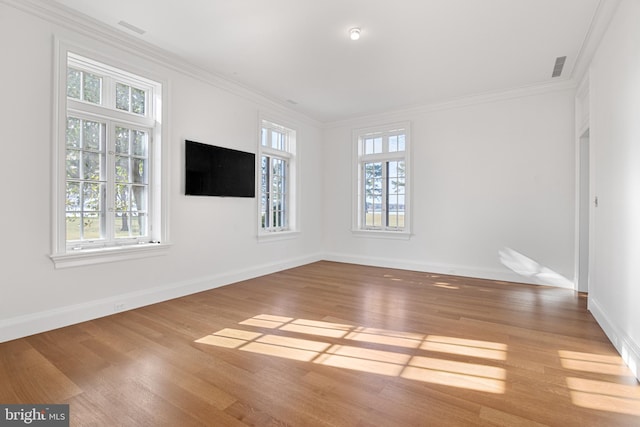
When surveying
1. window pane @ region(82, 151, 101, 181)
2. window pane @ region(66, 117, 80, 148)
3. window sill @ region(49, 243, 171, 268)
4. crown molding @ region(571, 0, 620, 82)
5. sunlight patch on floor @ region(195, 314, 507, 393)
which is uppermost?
crown molding @ region(571, 0, 620, 82)

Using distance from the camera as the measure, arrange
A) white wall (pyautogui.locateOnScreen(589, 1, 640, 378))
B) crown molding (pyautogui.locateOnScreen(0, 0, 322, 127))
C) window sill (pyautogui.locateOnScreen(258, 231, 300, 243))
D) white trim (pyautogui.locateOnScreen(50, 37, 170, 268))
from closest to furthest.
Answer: white wall (pyautogui.locateOnScreen(589, 1, 640, 378)) < crown molding (pyautogui.locateOnScreen(0, 0, 322, 127)) < white trim (pyautogui.locateOnScreen(50, 37, 170, 268)) < window sill (pyautogui.locateOnScreen(258, 231, 300, 243))

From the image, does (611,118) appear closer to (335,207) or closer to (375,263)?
(375,263)

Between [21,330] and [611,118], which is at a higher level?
[611,118]

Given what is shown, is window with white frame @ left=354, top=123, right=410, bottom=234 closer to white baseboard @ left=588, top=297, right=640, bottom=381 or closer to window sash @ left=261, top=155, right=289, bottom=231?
window sash @ left=261, top=155, right=289, bottom=231

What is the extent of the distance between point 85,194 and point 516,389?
14.0 ft

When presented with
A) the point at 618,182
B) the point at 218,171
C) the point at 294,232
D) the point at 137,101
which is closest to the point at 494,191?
the point at 618,182

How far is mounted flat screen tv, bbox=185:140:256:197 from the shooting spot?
432 cm

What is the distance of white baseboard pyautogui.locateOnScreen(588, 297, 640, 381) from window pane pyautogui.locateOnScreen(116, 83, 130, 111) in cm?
536

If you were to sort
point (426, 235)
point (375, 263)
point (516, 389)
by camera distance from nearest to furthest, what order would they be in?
point (516, 389) → point (426, 235) → point (375, 263)

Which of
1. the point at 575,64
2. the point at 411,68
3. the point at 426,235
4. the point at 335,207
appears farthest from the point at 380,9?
the point at 335,207

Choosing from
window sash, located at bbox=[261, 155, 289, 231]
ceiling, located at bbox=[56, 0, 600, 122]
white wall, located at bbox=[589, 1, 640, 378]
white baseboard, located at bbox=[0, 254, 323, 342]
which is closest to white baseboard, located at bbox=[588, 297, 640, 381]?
white wall, located at bbox=[589, 1, 640, 378]

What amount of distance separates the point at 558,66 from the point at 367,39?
9.09ft

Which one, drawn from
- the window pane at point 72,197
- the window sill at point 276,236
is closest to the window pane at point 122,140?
the window pane at point 72,197

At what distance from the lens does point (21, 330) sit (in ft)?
9.29
